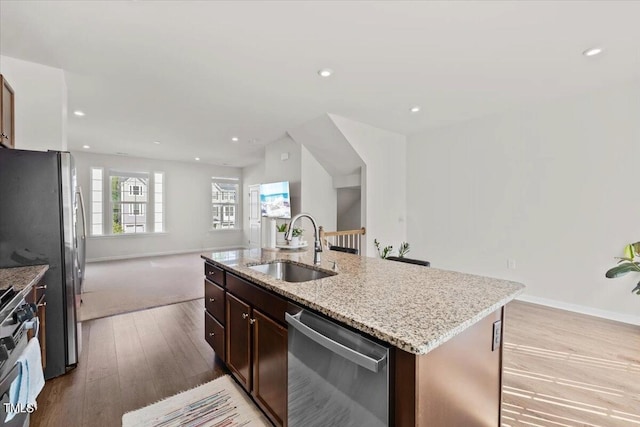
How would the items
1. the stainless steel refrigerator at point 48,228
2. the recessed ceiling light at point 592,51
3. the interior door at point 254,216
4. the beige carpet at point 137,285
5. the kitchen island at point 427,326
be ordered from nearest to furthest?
1. the kitchen island at point 427,326
2. the stainless steel refrigerator at point 48,228
3. the recessed ceiling light at point 592,51
4. the beige carpet at point 137,285
5. the interior door at point 254,216

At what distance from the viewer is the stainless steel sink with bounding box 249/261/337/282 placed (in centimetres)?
209

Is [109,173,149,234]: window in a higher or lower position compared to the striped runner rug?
higher

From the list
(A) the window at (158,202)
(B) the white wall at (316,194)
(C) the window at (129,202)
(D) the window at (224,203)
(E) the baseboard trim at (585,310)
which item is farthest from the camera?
(D) the window at (224,203)

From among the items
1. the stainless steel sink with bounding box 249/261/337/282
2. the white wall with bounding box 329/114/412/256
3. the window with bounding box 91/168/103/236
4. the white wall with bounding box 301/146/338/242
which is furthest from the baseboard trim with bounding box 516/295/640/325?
the window with bounding box 91/168/103/236

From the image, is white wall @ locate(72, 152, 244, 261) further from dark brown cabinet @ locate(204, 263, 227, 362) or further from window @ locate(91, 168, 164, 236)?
dark brown cabinet @ locate(204, 263, 227, 362)

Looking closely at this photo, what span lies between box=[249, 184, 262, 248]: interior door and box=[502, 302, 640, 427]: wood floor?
649cm

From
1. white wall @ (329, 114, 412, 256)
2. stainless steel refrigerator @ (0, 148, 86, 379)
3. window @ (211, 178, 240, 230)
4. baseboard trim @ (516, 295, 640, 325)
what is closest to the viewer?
stainless steel refrigerator @ (0, 148, 86, 379)

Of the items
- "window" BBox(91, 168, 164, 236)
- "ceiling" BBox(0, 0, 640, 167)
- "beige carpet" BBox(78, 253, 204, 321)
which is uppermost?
"ceiling" BBox(0, 0, 640, 167)

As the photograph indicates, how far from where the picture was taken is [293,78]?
10.2 feet

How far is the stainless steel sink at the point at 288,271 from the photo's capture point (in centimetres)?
209

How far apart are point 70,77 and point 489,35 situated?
4.05m

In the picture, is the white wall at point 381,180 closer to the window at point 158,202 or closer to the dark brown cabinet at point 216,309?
the dark brown cabinet at point 216,309

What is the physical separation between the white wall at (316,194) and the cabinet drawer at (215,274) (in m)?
2.83

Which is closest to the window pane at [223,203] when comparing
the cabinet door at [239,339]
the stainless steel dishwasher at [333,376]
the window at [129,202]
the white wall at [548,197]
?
the window at [129,202]
